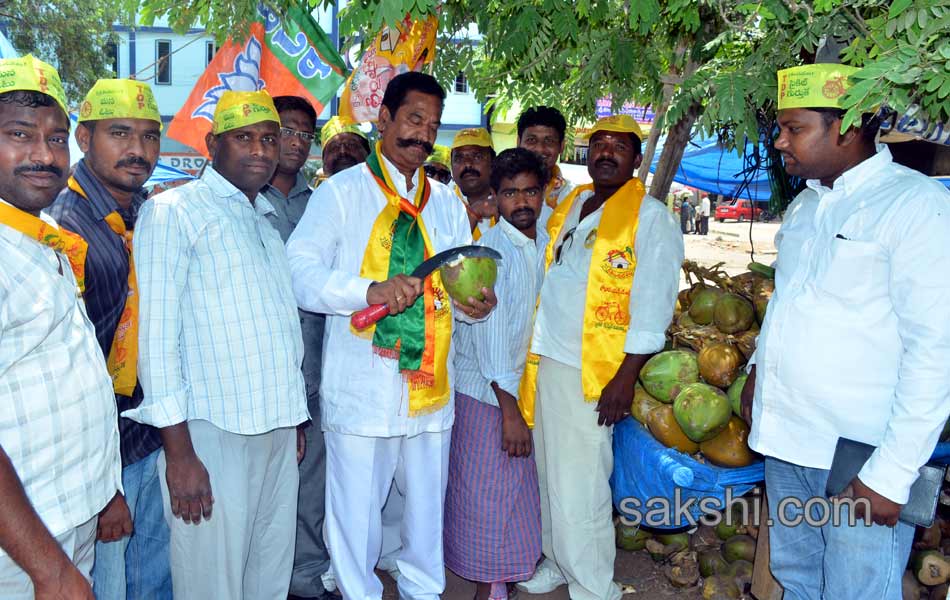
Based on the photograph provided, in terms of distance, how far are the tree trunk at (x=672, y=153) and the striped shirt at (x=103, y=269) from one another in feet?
14.5

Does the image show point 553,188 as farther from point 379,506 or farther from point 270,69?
point 270,69

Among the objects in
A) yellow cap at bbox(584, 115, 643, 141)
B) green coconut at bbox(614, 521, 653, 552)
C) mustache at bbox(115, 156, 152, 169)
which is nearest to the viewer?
mustache at bbox(115, 156, 152, 169)

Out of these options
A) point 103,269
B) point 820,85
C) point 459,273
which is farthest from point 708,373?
point 103,269

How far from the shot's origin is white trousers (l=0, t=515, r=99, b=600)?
1.73 meters

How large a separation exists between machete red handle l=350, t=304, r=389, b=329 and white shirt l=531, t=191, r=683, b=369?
1049 millimetres

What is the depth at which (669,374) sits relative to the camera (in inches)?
152

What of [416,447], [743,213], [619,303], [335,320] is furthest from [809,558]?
[743,213]

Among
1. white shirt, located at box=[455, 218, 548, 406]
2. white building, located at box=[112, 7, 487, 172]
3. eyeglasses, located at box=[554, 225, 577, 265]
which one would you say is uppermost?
white building, located at box=[112, 7, 487, 172]

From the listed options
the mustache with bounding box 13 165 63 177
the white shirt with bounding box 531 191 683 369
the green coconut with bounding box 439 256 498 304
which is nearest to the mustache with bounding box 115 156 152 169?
the mustache with bounding box 13 165 63 177

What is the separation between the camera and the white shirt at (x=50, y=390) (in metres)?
1.72

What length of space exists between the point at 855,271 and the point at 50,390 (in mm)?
2374

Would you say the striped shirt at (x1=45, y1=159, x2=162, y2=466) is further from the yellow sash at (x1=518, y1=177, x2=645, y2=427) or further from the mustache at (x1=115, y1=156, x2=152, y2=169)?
the yellow sash at (x1=518, y1=177, x2=645, y2=427)

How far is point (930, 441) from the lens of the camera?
2.26 m

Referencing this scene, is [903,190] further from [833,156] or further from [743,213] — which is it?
[743,213]
